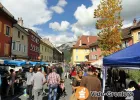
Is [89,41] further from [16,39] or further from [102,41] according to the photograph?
[102,41]

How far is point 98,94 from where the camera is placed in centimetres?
737

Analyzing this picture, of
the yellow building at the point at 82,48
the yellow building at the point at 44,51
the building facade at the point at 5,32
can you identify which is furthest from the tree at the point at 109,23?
the yellow building at the point at 82,48

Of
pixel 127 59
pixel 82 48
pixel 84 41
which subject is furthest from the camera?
pixel 84 41

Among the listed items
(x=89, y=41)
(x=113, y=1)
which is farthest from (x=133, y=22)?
(x=89, y=41)

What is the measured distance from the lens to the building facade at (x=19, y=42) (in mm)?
38403

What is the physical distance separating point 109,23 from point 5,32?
13935 millimetres

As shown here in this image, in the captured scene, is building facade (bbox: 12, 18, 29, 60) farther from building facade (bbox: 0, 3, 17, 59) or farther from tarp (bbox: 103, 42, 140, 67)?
tarp (bbox: 103, 42, 140, 67)

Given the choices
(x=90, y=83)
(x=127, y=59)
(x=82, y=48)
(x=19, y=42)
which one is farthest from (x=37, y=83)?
(x=82, y=48)

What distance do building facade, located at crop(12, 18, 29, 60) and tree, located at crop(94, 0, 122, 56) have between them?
14482 millimetres

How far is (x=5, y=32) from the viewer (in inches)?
1314

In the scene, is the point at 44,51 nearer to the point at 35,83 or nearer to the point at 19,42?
the point at 19,42

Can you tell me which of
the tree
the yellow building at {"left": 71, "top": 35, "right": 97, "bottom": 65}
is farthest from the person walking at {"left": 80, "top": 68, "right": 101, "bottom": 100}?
the yellow building at {"left": 71, "top": 35, "right": 97, "bottom": 65}

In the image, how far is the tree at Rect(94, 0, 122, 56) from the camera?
28875mm

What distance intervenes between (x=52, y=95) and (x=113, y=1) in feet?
64.2
